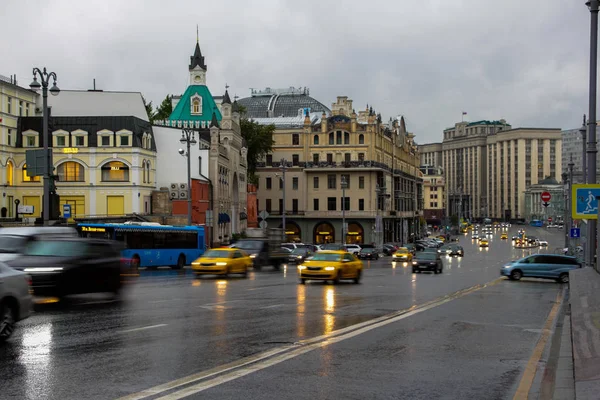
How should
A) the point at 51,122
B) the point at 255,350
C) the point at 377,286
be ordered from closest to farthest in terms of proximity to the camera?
1. the point at 255,350
2. the point at 377,286
3. the point at 51,122

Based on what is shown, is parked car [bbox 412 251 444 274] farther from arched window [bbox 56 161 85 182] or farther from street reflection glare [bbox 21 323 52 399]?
street reflection glare [bbox 21 323 52 399]

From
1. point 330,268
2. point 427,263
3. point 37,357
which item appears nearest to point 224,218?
point 427,263

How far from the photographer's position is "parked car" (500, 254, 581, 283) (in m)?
37.9

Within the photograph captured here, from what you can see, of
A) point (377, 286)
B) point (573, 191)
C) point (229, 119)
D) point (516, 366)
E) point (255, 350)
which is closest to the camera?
point (516, 366)

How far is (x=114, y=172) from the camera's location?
214ft

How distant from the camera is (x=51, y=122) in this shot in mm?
64062

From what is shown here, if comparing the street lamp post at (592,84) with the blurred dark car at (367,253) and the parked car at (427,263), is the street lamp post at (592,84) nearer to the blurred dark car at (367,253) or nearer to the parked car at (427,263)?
the parked car at (427,263)

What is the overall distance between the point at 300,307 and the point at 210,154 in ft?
180

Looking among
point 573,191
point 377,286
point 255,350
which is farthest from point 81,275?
point 573,191

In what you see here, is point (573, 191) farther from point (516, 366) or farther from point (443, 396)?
point (443, 396)

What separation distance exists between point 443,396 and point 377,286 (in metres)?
21.0

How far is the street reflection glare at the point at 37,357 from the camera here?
9.38 m

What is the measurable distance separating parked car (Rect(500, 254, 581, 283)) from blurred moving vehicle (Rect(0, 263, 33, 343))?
29683mm

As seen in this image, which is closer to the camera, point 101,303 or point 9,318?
point 9,318
